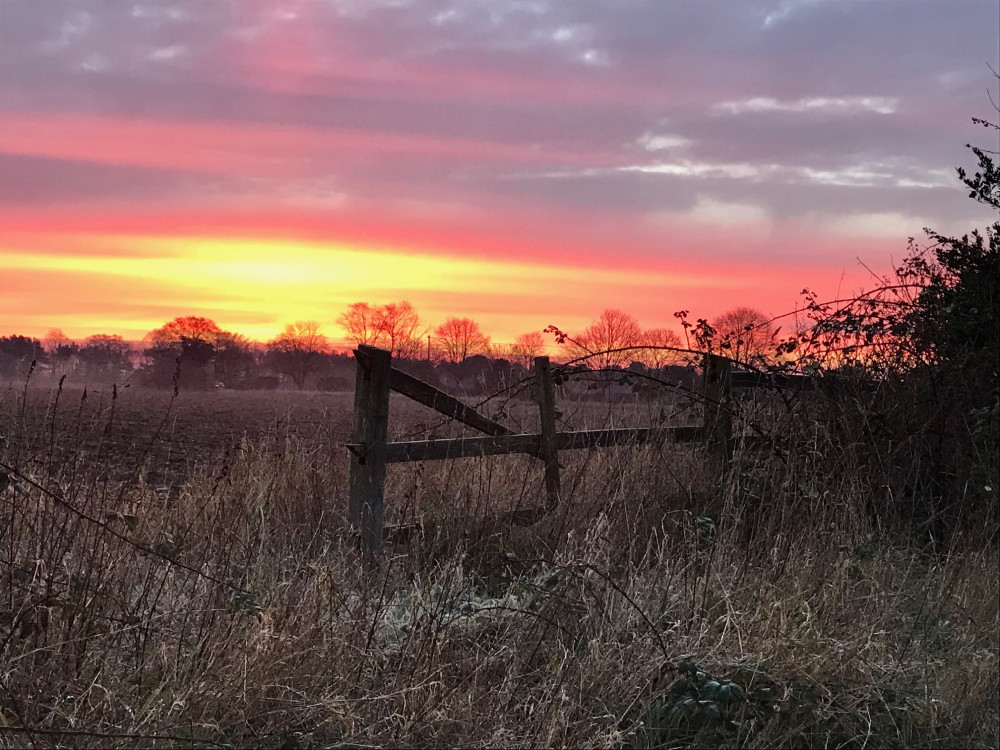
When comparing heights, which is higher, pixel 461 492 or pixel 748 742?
pixel 461 492

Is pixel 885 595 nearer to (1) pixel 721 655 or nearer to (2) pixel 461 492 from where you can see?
(1) pixel 721 655

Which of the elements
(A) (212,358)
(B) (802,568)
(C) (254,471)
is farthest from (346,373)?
(B) (802,568)

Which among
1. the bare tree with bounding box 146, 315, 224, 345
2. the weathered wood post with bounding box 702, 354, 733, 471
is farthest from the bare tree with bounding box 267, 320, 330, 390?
the weathered wood post with bounding box 702, 354, 733, 471

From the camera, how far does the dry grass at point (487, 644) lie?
135 inches

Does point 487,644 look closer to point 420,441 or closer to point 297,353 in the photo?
point 420,441

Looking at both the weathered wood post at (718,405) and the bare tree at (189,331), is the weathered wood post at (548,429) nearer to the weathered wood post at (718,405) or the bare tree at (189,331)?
the weathered wood post at (718,405)

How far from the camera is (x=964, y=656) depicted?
4656mm

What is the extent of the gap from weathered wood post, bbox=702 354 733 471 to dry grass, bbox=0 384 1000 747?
1943 mm

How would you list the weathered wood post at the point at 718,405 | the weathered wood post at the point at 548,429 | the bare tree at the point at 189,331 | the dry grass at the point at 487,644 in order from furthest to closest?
1. the bare tree at the point at 189,331
2. the weathered wood post at the point at 718,405
3. the weathered wood post at the point at 548,429
4. the dry grass at the point at 487,644

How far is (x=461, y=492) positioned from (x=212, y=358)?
4812 centimetres

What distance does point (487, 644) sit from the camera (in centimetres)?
429

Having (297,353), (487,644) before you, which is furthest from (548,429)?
(297,353)

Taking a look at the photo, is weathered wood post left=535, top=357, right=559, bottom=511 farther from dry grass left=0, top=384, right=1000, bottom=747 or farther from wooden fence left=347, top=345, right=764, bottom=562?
dry grass left=0, top=384, right=1000, bottom=747

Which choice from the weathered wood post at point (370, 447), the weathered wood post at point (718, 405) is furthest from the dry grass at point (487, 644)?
the weathered wood post at point (718, 405)
